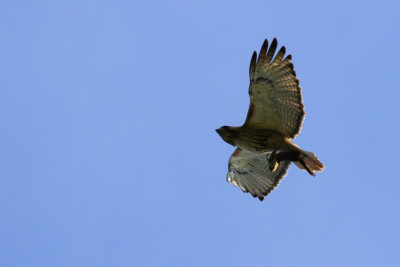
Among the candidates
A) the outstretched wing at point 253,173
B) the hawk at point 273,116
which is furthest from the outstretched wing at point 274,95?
the outstretched wing at point 253,173

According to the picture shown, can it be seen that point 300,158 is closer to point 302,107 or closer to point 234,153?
point 302,107

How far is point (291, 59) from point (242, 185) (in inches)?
136

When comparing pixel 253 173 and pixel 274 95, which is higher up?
pixel 274 95

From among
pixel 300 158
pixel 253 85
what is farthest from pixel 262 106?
pixel 300 158

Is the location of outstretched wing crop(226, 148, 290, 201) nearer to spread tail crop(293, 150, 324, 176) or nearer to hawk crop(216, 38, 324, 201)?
hawk crop(216, 38, 324, 201)

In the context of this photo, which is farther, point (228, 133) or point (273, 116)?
point (228, 133)

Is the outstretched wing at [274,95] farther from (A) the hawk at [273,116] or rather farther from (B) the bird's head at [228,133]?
(B) the bird's head at [228,133]

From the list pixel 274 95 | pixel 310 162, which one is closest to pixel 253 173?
pixel 310 162

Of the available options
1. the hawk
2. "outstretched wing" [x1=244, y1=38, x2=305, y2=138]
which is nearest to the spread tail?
the hawk

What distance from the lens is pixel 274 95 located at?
1173 centimetres

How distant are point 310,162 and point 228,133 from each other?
1614 millimetres

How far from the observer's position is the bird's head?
12.2 m

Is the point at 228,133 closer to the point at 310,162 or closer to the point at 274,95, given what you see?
the point at 274,95

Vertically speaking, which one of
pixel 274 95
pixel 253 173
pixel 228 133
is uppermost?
pixel 274 95
